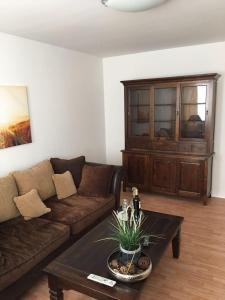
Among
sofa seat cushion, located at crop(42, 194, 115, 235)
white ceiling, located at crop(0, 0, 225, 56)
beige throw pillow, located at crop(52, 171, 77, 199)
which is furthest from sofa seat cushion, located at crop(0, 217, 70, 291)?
white ceiling, located at crop(0, 0, 225, 56)

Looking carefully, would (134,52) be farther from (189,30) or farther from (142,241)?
(142,241)

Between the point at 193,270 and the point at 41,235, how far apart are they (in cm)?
146

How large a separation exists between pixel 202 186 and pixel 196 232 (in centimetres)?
89

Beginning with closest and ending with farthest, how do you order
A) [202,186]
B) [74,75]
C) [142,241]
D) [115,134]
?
[142,241]
[202,186]
[74,75]
[115,134]

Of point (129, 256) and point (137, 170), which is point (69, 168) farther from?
point (129, 256)

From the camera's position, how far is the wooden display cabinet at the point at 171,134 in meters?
3.68

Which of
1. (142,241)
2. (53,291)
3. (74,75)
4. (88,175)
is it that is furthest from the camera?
(74,75)

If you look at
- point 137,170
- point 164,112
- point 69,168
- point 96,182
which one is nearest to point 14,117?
point 69,168

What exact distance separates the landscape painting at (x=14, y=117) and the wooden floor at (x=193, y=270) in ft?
5.31

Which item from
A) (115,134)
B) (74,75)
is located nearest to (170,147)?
(115,134)

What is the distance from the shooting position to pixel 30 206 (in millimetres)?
2613

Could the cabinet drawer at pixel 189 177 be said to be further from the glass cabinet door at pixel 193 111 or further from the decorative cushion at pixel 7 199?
the decorative cushion at pixel 7 199

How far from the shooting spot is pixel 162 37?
3.31 metres

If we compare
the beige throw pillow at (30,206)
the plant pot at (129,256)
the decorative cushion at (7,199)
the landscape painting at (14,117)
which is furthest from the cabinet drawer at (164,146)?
the plant pot at (129,256)
